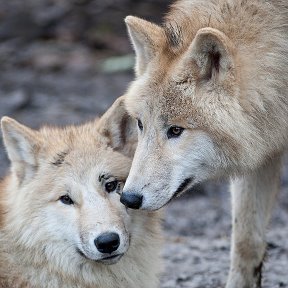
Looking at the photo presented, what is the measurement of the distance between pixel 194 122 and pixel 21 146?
1.39 meters

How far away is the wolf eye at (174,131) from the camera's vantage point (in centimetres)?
649

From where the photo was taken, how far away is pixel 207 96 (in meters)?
6.43

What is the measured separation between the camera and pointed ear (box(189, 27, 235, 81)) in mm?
6242

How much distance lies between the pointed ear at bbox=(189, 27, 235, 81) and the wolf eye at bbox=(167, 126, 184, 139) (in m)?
0.40

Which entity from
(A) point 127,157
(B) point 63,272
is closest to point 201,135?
(A) point 127,157

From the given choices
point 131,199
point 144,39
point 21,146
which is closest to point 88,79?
point 21,146

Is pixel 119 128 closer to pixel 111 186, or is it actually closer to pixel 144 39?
pixel 111 186

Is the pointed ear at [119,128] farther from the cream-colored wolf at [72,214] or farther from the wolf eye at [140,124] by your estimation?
the wolf eye at [140,124]

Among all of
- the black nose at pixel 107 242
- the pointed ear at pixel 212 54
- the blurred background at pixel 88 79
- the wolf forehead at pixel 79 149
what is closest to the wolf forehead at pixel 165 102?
the pointed ear at pixel 212 54

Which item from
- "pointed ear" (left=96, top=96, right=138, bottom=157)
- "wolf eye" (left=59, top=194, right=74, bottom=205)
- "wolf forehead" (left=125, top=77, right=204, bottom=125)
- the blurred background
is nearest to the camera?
"wolf forehead" (left=125, top=77, right=204, bottom=125)

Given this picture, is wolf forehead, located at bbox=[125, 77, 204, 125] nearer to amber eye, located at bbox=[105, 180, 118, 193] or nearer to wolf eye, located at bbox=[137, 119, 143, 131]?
wolf eye, located at bbox=[137, 119, 143, 131]

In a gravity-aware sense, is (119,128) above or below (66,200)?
above

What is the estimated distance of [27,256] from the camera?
6.71 metres

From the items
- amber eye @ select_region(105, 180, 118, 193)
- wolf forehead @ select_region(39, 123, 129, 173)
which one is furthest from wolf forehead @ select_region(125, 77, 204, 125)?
amber eye @ select_region(105, 180, 118, 193)
